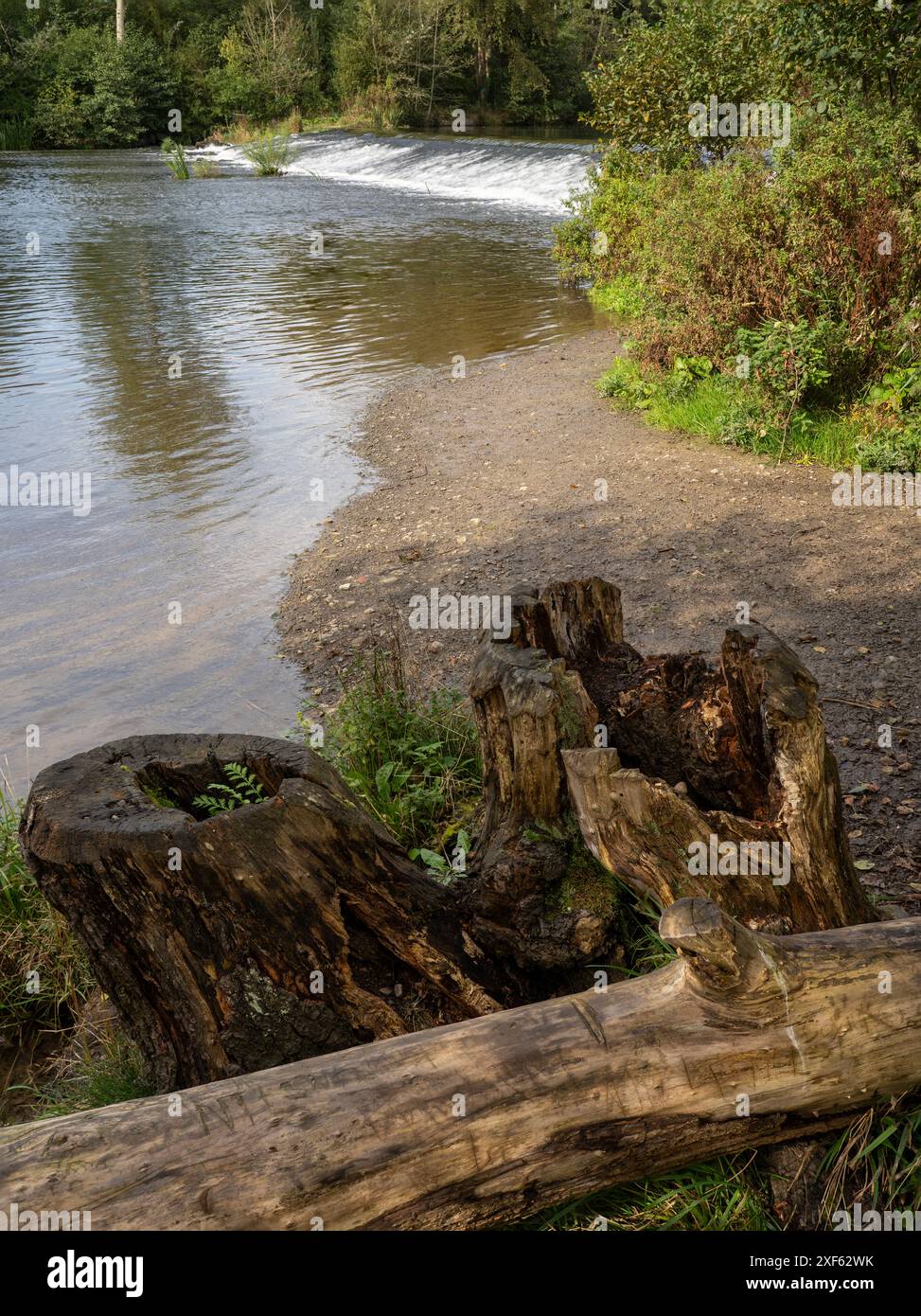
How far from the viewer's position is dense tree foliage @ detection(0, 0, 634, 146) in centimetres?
5016

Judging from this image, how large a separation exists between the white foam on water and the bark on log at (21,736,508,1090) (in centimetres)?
2611

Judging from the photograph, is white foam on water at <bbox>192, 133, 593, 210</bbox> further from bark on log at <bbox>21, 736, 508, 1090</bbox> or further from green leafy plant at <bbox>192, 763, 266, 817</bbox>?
bark on log at <bbox>21, 736, 508, 1090</bbox>

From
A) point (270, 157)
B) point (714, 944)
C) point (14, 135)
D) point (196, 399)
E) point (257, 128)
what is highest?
point (257, 128)

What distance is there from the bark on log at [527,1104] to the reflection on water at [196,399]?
331 centimetres

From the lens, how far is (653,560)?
693cm

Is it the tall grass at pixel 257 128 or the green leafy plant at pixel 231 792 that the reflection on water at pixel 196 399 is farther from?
the tall grass at pixel 257 128

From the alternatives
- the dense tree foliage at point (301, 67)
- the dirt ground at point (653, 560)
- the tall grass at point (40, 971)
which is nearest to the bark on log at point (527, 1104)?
the dirt ground at point (653, 560)

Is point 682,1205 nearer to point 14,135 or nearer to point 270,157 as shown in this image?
point 270,157

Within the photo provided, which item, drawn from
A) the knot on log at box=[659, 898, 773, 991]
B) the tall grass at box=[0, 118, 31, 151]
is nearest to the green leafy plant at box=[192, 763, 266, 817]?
the knot on log at box=[659, 898, 773, 991]

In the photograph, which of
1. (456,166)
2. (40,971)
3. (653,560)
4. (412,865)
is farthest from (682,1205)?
(456,166)

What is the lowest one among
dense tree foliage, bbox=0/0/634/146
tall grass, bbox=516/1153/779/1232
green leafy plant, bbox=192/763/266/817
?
tall grass, bbox=516/1153/779/1232

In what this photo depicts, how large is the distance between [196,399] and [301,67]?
51688mm
